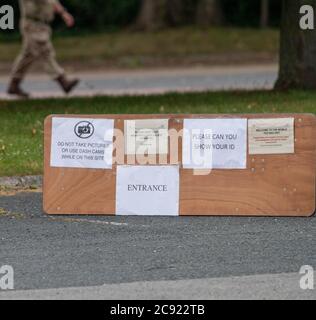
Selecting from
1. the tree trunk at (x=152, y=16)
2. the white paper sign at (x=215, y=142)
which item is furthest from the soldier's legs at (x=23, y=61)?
the tree trunk at (x=152, y=16)

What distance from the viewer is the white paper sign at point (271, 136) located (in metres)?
9.95

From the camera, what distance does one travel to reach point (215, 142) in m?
10.0

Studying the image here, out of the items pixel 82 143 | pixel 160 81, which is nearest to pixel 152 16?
pixel 160 81

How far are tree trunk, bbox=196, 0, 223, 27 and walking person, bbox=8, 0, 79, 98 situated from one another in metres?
11.6

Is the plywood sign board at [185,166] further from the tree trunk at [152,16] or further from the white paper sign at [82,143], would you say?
the tree trunk at [152,16]

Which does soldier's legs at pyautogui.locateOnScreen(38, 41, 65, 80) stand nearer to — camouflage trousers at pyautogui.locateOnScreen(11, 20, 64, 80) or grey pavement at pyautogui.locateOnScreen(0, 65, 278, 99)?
camouflage trousers at pyautogui.locateOnScreen(11, 20, 64, 80)

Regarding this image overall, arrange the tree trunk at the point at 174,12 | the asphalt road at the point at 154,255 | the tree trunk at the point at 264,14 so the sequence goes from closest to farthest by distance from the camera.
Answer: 1. the asphalt road at the point at 154,255
2. the tree trunk at the point at 174,12
3. the tree trunk at the point at 264,14

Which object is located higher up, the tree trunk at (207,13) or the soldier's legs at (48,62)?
the tree trunk at (207,13)

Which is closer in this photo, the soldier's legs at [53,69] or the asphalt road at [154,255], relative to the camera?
the asphalt road at [154,255]

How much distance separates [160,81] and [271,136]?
40.0 ft

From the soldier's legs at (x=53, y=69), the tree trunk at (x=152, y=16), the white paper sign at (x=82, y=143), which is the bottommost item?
the white paper sign at (x=82, y=143)

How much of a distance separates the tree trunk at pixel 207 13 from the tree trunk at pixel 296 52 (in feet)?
43.0

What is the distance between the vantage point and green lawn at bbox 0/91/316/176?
12.6 m
